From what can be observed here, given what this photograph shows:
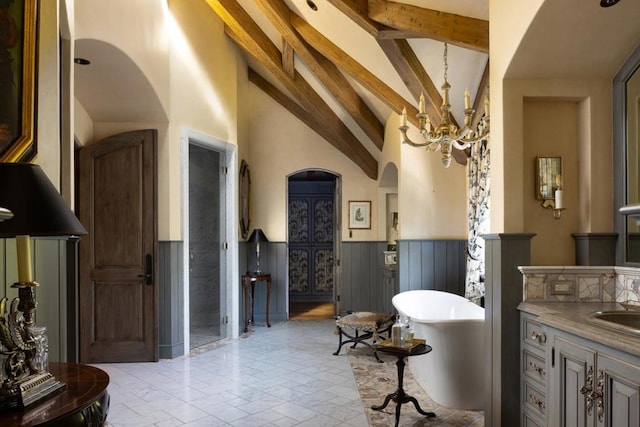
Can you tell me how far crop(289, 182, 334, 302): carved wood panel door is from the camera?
371 inches

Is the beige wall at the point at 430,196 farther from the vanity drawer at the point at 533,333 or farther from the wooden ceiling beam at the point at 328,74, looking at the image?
the vanity drawer at the point at 533,333

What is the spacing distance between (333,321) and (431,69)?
4222 millimetres

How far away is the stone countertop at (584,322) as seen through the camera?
1.74 m

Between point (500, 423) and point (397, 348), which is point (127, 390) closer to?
point (397, 348)

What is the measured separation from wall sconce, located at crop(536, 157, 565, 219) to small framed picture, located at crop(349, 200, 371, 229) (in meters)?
4.66

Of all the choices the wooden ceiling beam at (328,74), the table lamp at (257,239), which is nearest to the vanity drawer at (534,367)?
the wooden ceiling beam at (328,74)

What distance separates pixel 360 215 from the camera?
24.9 ft

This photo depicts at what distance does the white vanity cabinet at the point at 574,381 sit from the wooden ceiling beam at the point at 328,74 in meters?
3.73

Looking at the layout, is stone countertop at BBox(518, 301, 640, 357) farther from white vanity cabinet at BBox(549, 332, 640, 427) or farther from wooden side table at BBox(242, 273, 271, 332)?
wooden side table at BBox(242, 273, 271, 332)

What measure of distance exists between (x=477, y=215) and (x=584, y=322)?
2999 millimetres

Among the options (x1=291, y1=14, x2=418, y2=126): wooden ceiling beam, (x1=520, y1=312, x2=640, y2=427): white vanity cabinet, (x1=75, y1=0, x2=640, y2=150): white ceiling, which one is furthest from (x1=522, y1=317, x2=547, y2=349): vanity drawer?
(x1=291, y1=14, x2=418, y2=126): wooden ceiling beam

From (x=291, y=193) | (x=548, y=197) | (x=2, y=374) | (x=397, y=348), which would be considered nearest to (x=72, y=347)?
(x=2, y=374)

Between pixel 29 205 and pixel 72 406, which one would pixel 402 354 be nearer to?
pixel 72 406

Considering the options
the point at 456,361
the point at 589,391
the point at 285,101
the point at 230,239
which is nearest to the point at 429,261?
the point at 456,361
